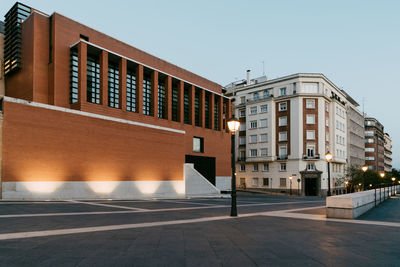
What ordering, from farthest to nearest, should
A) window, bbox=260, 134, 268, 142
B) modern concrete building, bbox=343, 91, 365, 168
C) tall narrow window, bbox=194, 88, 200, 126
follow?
modern concrete building, bbox=343, 91, 365, 168 < window, bbox=260, 134, 268, 142 < tall narrow window, bbox=194, 88, 200, 126

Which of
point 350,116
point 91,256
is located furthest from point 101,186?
point 350,116

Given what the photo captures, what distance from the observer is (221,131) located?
50031mm

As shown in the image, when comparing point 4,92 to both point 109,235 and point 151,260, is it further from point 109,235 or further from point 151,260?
point 151,260

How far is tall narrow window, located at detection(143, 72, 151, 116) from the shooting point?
125 ft

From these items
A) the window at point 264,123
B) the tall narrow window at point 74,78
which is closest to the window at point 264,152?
the window at point 264,123

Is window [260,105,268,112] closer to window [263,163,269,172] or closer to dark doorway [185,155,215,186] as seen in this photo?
window [263,163,269,172]

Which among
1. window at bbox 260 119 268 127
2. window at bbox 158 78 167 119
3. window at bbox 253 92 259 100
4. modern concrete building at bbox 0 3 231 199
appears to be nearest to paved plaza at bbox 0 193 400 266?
modern concrete building at bbox 0 3 231 199

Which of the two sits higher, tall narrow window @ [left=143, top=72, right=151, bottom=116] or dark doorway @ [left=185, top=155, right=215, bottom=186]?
tall narrow window @ [left=143, top=72, right=151, bottom=116]

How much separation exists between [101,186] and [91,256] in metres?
21.4

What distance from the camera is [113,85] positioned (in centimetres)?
3406

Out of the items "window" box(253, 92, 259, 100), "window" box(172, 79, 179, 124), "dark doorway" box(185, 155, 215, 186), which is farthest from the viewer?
"window" box(253, 92, 259, 100)

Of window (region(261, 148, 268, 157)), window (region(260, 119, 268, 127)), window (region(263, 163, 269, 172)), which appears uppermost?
window (region(260, 119, 268, 127))

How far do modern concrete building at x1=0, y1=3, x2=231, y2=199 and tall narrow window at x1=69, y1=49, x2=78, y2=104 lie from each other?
3.9 inches

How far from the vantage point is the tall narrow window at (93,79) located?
31406mm
